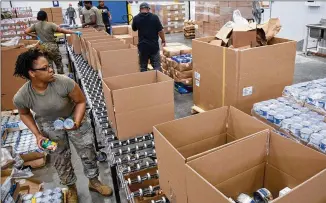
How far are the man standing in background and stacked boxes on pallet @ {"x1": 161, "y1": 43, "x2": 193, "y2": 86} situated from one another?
2.03m

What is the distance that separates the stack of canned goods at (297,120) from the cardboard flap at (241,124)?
46 cm

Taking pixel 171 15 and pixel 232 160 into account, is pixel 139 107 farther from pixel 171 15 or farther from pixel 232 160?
pixel 171 15

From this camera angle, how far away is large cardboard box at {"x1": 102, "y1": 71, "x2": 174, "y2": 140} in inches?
78.3

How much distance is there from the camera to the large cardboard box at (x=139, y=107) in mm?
1989

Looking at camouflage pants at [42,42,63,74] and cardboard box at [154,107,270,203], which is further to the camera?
camouflage pants at [42,42,63,74]

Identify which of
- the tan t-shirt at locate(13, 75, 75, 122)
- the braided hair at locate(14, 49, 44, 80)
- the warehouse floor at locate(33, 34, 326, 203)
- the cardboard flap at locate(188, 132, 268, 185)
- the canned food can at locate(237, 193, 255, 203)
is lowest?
the warehouse floor at locate(33, 34, 326, 203)

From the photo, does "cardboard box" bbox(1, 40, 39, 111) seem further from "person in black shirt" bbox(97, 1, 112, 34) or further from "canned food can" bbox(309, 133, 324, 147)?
"canned food can" bbox(309, 133, 324, 147)

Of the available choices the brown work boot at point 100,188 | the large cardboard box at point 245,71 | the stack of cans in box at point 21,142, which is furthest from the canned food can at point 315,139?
the stack of cans in box at point 21,142

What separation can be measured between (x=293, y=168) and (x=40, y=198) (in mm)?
1933

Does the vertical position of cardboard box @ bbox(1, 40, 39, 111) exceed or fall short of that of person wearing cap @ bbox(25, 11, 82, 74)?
it falls short

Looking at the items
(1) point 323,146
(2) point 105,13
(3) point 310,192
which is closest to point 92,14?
(2) point 105,13

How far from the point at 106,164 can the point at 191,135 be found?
1758 millimetres

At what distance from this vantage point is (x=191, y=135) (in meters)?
1.67


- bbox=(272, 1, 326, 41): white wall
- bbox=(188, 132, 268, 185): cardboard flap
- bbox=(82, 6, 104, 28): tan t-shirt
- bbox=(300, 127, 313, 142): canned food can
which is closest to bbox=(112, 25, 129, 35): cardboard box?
bbox=(82, 6, 104, 28): tan t-shirt
